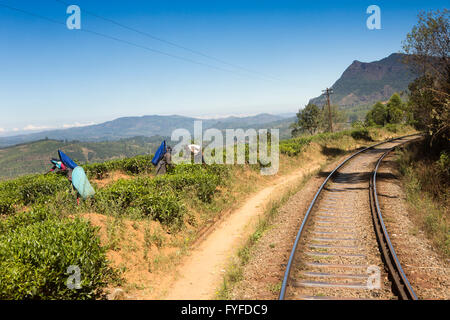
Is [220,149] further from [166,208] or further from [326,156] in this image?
[326,156]

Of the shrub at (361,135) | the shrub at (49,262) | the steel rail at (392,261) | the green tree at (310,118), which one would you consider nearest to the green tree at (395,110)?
the green tree at (310,118)

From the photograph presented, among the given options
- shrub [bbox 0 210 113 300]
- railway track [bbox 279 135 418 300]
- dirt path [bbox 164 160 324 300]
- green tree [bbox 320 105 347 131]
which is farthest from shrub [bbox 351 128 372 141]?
green tree [bbox 320 105 347 131]

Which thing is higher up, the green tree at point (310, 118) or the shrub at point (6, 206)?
the green tree at point (310, 118)

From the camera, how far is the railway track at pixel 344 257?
510 cm

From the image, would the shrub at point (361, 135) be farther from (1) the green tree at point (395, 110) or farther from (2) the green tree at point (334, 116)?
(1) the green tree at point (395, 110)

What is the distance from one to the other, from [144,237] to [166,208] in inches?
57.6

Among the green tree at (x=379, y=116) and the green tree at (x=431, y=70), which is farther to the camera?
the green tree at (x=379, y=116)

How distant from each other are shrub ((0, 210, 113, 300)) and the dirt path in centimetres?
178

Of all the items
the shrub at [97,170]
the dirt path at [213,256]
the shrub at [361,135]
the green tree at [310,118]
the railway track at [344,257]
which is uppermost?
the green tree at [310,118]

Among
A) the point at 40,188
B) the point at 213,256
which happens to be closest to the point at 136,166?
the point at 40,188

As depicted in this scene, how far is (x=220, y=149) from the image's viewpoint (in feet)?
63.0

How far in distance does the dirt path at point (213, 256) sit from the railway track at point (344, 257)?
6.19 feet

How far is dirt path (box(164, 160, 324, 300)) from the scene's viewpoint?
580 cm

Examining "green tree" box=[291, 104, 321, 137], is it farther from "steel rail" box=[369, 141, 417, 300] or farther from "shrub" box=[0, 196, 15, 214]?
"shrub" box=[0, 196, 15, 214]
